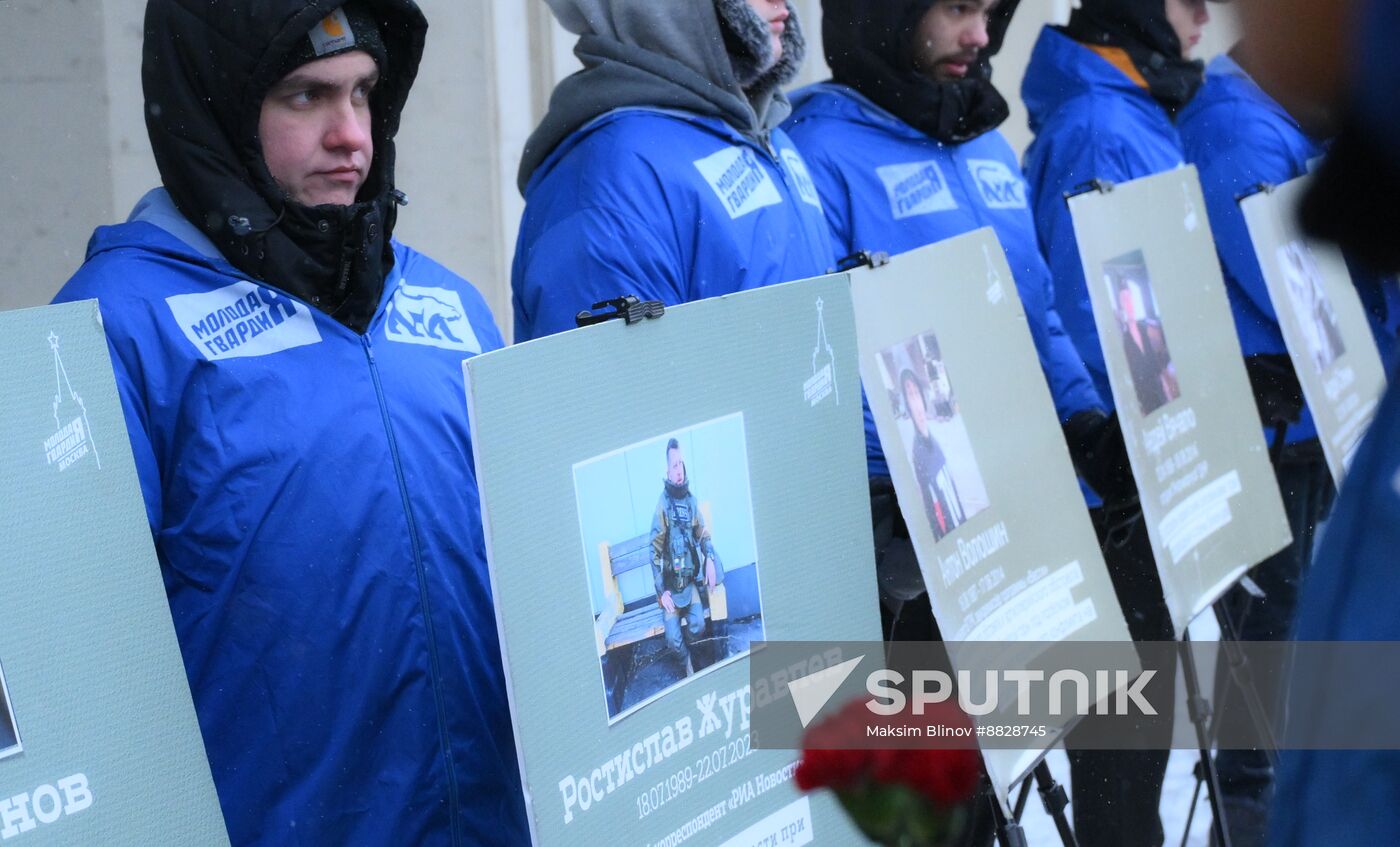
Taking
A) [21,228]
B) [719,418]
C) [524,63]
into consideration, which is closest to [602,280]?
[719,418]

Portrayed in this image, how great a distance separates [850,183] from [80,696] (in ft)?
7.08

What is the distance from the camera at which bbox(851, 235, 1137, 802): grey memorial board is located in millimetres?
2379

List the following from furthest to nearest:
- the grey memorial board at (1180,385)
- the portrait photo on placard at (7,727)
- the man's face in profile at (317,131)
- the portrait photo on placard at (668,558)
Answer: the grey memorial board at (1180,385) → the man's face in profile at (317,131) → the portrait photo on placard at (668,558) → the portrait photo on placard at (7,727)

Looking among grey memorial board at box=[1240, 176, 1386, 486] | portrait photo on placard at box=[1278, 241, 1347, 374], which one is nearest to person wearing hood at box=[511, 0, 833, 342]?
grey memorial board at box=[1240, 176, 1386, 486]

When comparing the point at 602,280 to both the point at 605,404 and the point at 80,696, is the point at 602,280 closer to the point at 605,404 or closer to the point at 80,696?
the point at 605,404

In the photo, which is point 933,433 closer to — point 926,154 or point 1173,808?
point 926,154

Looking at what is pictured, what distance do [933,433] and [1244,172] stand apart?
235 cm

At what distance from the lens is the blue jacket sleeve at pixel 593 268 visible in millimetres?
2586

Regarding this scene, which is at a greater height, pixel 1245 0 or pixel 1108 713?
pixel 1245 0

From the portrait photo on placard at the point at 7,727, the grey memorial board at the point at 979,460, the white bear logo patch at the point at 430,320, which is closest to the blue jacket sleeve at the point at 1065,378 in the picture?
the grey memorial board at the point at 979,460

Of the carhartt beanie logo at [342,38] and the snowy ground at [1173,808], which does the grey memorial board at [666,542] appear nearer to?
the carhartt beanie logo at [342,38]

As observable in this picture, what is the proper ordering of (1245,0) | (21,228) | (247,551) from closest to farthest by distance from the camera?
(1245,0) → (247,551) → (21,228)

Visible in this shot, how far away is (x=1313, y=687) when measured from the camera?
83 cm

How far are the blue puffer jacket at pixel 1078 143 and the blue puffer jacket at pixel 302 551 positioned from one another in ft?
7.32
